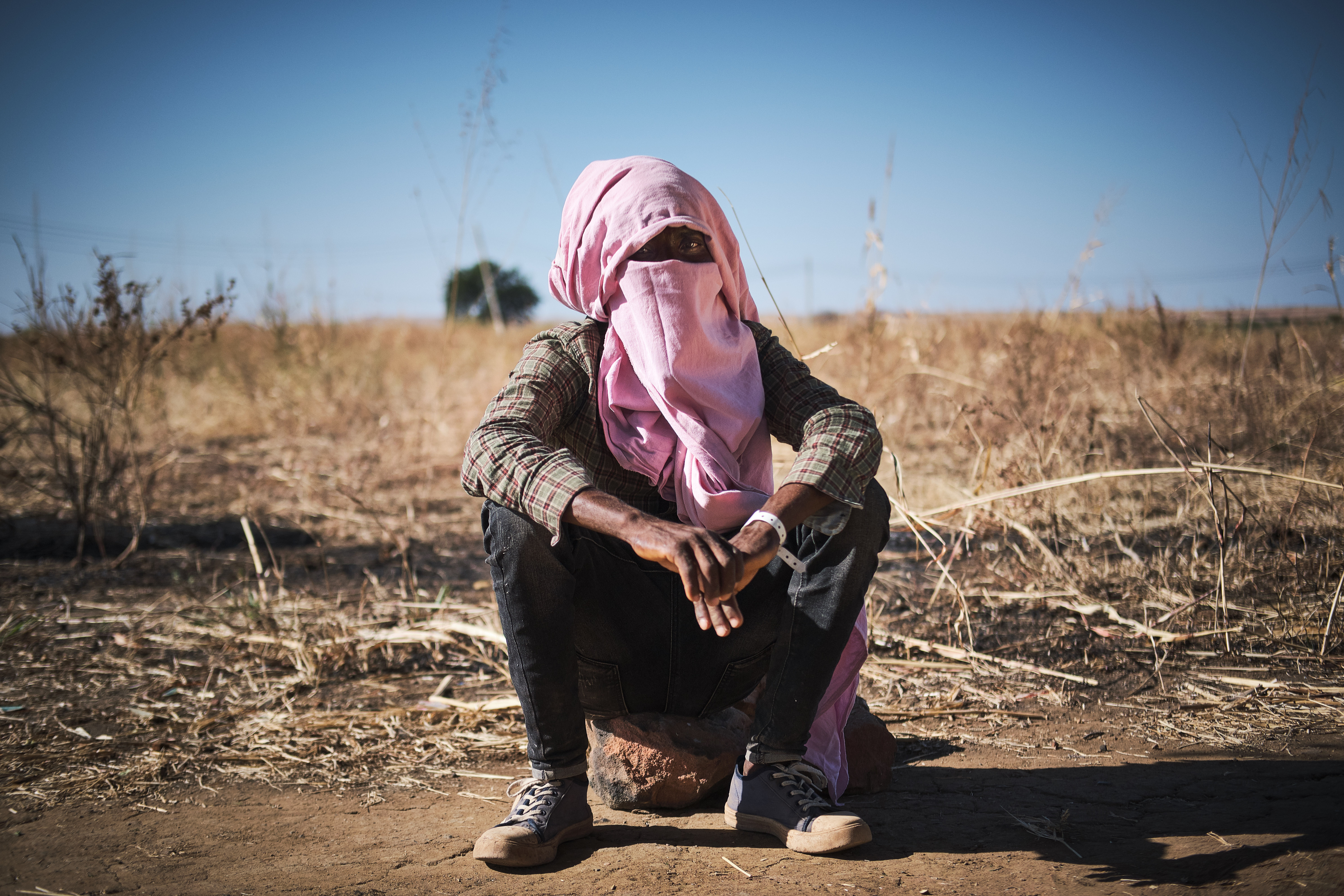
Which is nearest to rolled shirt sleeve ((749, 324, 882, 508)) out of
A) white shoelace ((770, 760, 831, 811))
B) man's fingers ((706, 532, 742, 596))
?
man's fingers ((706, 532, 742, 596))

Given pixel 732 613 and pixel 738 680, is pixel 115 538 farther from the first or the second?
pixel 732 613

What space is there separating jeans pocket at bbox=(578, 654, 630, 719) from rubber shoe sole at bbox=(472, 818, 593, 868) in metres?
0.31

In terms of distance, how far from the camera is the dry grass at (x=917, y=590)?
265 cm

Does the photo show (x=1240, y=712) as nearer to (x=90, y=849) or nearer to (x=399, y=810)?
(x=399, y=810)

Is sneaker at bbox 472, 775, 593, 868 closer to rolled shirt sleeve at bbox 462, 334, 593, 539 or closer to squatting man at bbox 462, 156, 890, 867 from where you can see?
squatting man at bbox 462, 156, 890, 867

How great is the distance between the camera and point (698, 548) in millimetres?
1690

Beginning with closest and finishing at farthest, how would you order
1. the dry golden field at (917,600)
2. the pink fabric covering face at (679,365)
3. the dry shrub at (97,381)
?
1. the pink fabric covering face at (679,365)
2. the dry golden field at (917,600)
3. the dry shrub at (97,381)

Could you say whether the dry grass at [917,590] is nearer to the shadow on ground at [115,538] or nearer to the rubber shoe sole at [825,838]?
the shadow on ground at [115,538]

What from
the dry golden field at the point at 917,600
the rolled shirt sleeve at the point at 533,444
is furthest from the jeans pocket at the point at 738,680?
the rolled shirt sleeve at the point at 533,444

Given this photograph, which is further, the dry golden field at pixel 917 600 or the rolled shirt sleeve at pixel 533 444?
the dry golden field at pixel 917 600

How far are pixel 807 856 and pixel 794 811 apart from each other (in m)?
0.09

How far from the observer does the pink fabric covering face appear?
6.74 ft

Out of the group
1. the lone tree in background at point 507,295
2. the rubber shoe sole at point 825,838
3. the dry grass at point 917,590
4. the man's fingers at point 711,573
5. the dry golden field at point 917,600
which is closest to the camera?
the man's fingers at point 711,573

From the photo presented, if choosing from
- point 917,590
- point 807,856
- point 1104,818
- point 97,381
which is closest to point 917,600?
point 917,590
